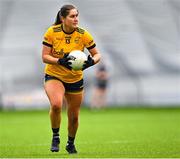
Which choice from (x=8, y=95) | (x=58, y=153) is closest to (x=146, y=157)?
(x=58, y=153)

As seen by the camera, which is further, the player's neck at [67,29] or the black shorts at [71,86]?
the black shorts at [71,86]

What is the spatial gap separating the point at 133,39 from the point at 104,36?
1288mm

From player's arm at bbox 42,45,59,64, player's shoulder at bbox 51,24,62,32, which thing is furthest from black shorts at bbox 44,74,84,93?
player's shoulder at bbox 51,24,62,32

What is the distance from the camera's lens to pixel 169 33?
35.6 meters

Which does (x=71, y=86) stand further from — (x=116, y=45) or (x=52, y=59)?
(x=116, y=45)

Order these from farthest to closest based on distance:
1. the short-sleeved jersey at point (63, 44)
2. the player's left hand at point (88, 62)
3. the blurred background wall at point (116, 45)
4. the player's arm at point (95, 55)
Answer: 1. the blurred background wall at point (116, 45)
2. the player's arm at point (95, 55)
3. the short-sleeved jersey at point (63, 44)
4. the player's left hand at point (88, 62)

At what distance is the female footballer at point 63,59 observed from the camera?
12070 mm

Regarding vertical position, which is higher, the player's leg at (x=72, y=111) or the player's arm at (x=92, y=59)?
the player's arm at (x=92, y=59)

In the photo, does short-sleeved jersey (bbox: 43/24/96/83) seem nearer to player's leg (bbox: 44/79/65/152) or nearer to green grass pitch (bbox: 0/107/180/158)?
player's leg (bbox: 44/79/65/152)

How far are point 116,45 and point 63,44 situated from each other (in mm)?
23642

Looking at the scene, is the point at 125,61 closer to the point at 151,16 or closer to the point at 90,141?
the point at 151,16

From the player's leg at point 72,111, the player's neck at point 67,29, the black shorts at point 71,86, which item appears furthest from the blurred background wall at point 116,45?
the player's neck at point 67,29

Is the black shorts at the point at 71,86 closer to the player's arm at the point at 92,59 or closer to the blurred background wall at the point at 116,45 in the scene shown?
the player's arm at the point at 92,59

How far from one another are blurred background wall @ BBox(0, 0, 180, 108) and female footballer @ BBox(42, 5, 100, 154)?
22.5m
